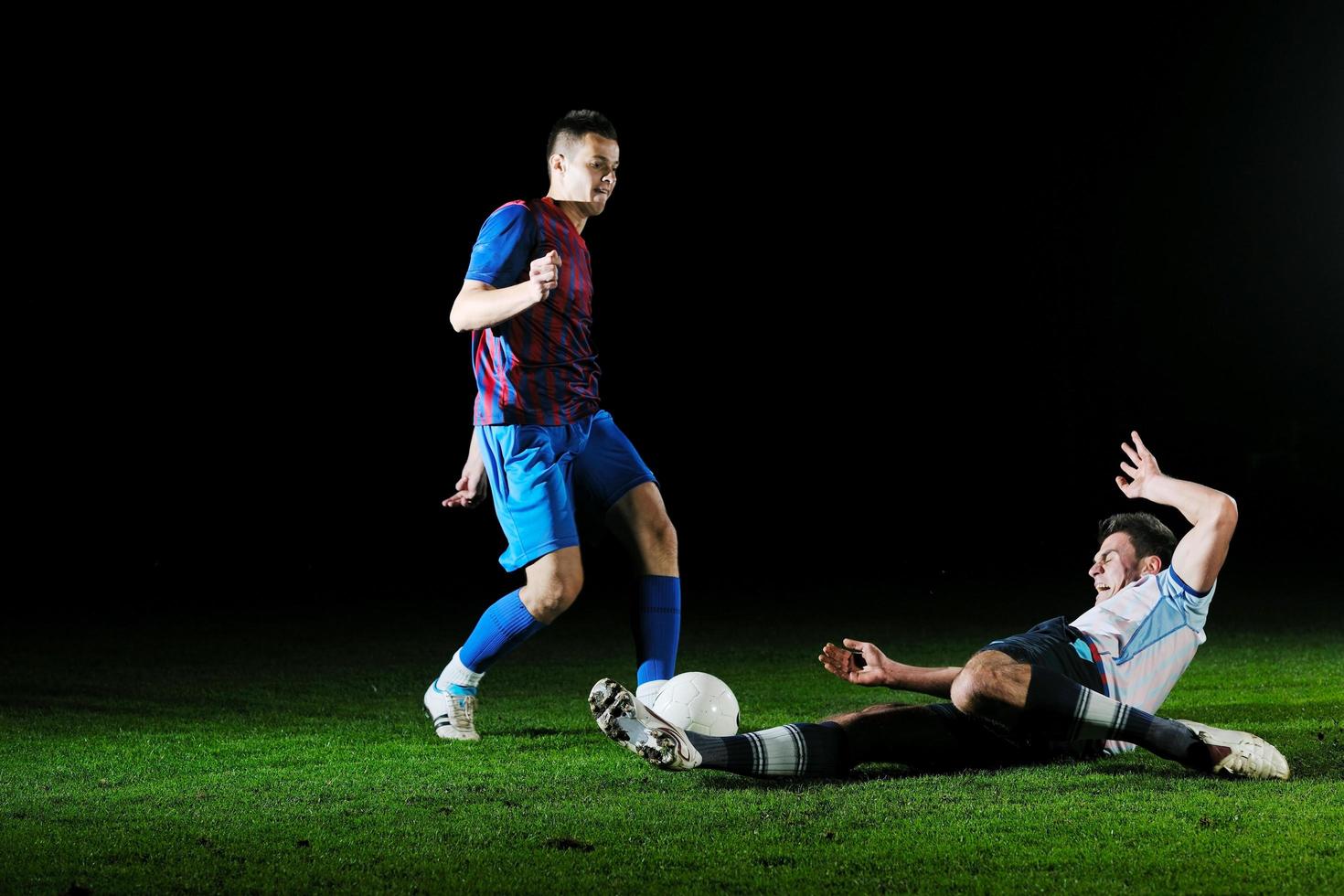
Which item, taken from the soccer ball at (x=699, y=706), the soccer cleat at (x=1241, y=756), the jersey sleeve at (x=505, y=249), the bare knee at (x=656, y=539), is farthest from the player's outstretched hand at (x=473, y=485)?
the soccer cleat at (x=1241, y=756)

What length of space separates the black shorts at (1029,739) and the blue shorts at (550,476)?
1228 mm

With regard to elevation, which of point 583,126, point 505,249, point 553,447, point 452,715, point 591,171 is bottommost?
point 452,715

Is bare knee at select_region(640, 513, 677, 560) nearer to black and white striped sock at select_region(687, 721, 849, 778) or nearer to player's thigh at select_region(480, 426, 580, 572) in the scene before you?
player's thigh at select_region(480, 426, 580, 572)

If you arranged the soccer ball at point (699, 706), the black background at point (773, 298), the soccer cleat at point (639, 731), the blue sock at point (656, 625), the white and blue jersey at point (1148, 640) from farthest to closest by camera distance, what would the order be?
the black background at point (773, 298) → the blue sock at point (656, 625) → the soccer ball at point (699, 706) → the white and blue jersey at point (1148, 640) → the soccer cleat at point (639, 731)

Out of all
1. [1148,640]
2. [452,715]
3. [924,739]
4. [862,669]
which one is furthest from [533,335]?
[1148,640]

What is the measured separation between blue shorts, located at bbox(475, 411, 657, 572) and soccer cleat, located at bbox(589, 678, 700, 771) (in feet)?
3.60

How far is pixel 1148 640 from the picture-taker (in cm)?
381

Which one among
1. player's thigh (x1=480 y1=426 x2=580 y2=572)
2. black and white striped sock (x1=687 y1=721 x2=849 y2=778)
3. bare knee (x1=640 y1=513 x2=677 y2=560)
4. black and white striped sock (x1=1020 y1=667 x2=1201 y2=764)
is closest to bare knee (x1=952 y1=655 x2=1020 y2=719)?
black and white striped sock (x1=1020 y1=667 x2=1201 y2=764)

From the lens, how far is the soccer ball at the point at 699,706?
393 centimetres

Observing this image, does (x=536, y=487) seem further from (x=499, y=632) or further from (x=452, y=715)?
(x=452, y=715)

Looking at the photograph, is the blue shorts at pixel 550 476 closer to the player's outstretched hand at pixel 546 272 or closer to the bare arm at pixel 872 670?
the player's outstretched hand at pixel 546 272

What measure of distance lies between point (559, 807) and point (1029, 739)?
115 centimetres

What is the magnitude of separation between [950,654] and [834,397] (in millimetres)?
7907

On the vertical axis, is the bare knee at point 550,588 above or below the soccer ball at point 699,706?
above
